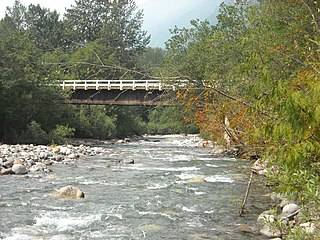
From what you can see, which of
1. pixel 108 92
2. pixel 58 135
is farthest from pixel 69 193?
pixel 108 92

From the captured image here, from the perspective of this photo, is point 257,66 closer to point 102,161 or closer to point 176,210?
point 176,210

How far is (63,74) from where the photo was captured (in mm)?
33188

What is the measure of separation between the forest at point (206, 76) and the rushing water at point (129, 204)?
1.94 metres

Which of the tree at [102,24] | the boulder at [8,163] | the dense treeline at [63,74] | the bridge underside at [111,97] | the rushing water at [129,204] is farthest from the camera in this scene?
the tree at [102,24]

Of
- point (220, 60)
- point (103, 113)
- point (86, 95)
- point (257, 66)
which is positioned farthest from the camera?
point (103, 113)

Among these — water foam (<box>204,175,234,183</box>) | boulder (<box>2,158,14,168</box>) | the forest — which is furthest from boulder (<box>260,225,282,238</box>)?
boulder (<box>2,158,14,168</box>)

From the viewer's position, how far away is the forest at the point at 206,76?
4879 mm

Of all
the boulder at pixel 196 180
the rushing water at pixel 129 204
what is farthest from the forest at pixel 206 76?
the boulder at pixel 196 180

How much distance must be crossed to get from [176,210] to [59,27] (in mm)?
69833

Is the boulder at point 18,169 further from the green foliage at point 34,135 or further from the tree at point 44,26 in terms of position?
the tree at point 44,26

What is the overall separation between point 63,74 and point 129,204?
74.1ft

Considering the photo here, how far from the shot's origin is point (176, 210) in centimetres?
1157

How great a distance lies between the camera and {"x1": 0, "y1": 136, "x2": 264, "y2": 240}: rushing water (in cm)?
942

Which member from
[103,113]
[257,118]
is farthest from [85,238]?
[103,113]
